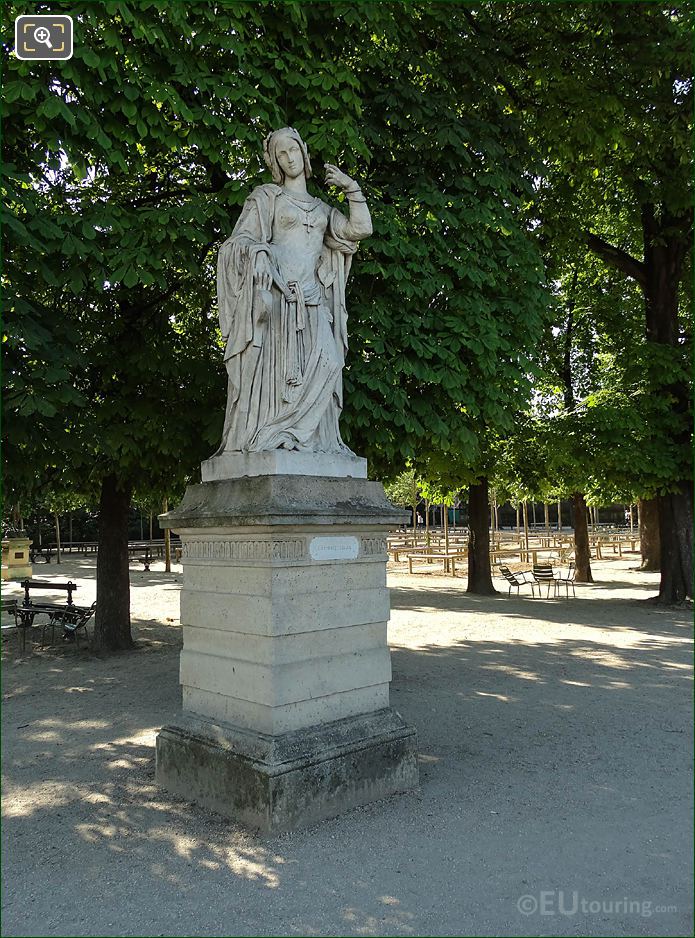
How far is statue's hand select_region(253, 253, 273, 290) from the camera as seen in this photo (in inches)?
220

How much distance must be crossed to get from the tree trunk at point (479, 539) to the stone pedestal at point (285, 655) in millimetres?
12620

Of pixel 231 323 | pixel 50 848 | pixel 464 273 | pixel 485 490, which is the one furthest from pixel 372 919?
pixel 485 490

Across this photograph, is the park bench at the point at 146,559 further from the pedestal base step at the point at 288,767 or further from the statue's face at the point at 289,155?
the statue's face at the point at 289,155

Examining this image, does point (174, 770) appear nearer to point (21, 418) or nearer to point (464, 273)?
point (21, 418)

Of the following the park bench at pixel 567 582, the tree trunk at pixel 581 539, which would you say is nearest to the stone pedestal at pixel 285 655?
the park bench at pixel 567 582

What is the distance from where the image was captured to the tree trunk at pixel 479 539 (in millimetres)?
18719

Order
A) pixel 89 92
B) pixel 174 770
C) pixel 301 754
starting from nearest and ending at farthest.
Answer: pixel 301 754 < pixel 174 770 < pixel 89 92

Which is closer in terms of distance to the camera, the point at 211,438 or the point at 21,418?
the point at 21,418

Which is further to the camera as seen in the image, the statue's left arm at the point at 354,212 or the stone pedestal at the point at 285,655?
the statue's left arm at the point at 354,212

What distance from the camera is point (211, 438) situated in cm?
805

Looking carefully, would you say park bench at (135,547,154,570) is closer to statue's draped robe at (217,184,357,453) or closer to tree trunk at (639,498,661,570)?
tree trunk at (639,498,661,570)

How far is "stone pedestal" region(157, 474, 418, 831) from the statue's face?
2428 mm

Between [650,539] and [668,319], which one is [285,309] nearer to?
[668,319]

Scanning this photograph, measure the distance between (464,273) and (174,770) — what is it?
5.48 meters
